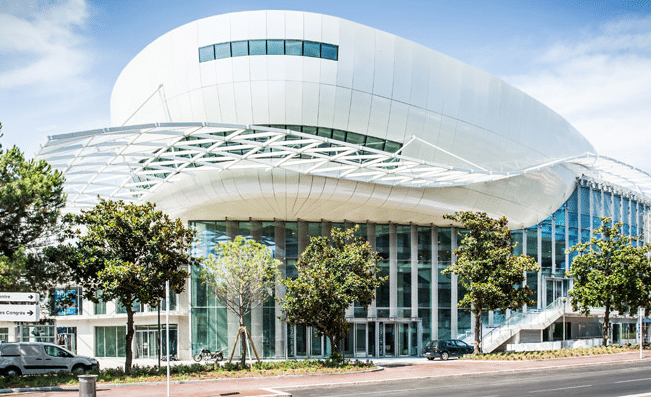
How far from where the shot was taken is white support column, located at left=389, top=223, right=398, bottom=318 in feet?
145

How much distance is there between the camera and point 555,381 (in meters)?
25.0

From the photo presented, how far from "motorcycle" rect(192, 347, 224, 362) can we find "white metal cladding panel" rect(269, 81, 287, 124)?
1386 cm

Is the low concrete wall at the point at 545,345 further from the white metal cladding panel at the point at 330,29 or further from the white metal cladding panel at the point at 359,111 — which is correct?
the white metal cladding panel at the point at 330,29

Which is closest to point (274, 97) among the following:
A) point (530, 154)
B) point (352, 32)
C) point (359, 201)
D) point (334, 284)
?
point (352, 32)

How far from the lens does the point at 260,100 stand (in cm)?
3669

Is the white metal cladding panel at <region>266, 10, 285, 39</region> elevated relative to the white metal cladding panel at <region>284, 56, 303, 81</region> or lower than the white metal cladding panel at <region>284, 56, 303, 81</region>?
elevated

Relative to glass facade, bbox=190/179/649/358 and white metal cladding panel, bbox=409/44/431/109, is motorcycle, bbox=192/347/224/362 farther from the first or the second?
white metal cladding panel, bbox=409/44/431/109

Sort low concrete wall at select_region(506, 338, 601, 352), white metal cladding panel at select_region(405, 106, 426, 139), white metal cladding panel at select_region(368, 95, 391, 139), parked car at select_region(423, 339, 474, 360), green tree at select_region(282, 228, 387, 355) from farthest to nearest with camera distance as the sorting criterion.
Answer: low concrete wall at select_region(506, 338, 601, 352) < parked car at select_region(423, 339, 474, 360) < white metal cladding panel at select_region(405, 106, 426, 139) < white metal cladding panel at select_region(368, 95, 391, 139) < green tree at select_region(282, 228, 387, 355)

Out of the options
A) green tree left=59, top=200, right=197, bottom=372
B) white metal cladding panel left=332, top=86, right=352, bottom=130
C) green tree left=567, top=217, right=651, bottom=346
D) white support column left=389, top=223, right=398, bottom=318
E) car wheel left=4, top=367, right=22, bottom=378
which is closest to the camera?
green tree left=59, top=200, right=197, bottom=372

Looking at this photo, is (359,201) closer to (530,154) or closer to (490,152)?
(490,152)

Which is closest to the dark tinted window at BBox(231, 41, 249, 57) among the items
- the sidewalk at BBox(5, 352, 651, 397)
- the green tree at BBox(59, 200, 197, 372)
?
the green tree at BBox(59, 200, 197, 372)

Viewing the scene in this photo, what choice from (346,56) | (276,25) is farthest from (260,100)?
(346,56)

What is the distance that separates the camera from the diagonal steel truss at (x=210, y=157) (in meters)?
31.2

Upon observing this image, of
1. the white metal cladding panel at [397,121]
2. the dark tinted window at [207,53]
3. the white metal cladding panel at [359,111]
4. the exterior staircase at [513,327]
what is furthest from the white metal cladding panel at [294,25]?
the exterior staircase at [513,327]
